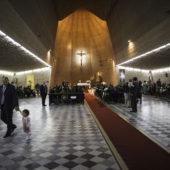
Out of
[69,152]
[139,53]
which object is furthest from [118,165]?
[139,53]

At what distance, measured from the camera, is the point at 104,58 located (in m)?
36.7

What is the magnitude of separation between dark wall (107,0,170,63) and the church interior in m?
0.07

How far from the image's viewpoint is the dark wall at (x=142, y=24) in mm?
13673

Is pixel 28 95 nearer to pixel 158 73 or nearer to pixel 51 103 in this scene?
pixel 51 103

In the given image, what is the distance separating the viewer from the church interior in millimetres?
5484

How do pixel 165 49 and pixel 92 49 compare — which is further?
pixel 92 49

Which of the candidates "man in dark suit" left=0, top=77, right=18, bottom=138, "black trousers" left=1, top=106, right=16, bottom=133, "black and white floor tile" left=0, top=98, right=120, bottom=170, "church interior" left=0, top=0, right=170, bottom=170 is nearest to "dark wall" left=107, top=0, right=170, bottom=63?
"church interior" left=0, top=0, right=170, bottom=170

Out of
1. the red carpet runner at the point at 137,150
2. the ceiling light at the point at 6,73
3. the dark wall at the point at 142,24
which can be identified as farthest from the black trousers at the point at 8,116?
the ceiling light at the point at 6,73

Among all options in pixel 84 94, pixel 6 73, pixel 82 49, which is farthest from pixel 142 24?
pixel 82 49

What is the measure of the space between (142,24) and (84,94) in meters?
7.24

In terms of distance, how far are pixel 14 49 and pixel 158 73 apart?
682 inches

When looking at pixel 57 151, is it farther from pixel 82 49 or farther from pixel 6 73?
pixel 82 49

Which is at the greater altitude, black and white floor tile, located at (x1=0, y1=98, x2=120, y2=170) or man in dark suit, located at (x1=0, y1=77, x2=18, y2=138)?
man in dark suit, located at (x1=0, y1=77, x2=18, y2=138)

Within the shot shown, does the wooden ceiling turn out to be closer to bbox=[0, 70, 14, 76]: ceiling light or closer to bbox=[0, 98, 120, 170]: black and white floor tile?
bbox=[0, 70, 14, 76]: ceiling light
